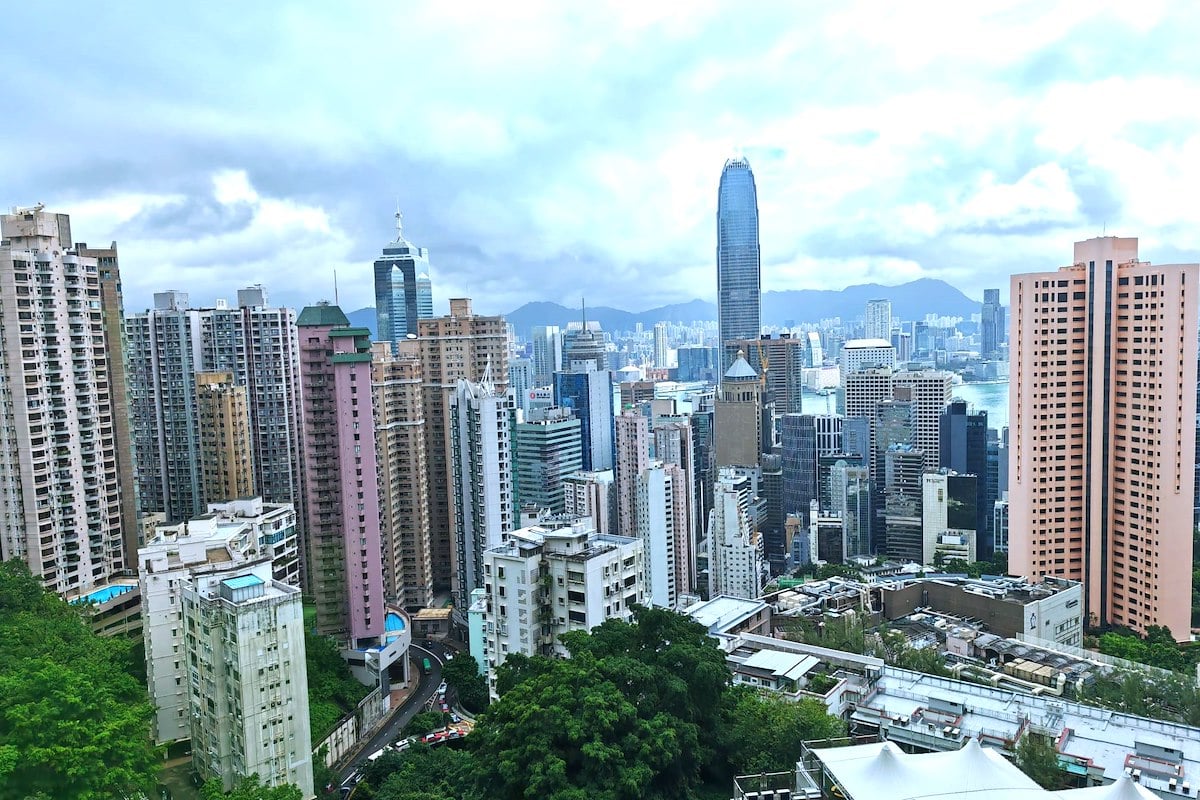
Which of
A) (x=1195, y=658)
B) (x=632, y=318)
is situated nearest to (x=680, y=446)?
(x=1195, y=658)

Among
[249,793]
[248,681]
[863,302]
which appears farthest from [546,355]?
[863,302]

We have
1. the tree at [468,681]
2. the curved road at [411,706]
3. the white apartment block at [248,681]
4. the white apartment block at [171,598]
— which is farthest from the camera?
the tree at [468,681]

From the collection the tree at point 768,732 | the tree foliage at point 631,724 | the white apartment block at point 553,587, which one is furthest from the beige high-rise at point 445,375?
the tree at point 768,732

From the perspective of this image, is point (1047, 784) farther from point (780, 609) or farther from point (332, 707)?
point (332, 707)

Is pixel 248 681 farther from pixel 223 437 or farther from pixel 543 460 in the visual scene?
pixel 543 460

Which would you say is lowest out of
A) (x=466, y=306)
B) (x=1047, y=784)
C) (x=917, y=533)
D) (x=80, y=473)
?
(x=917, y=533)

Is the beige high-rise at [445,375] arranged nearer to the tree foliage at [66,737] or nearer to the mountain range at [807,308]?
the tree foliage at [66,737]
